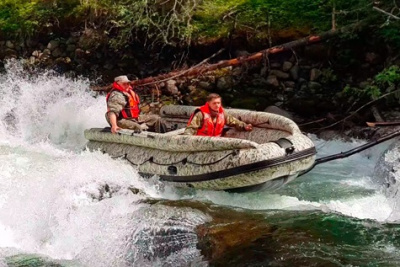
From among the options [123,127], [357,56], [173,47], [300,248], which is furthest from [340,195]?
[173,47]

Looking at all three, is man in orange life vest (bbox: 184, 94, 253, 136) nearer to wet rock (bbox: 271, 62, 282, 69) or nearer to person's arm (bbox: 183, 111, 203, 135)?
person's arm (bbox: 183, 111, 203, 135)

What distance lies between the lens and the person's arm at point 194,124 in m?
7.49

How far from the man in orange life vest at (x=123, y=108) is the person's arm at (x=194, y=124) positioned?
1097 mm

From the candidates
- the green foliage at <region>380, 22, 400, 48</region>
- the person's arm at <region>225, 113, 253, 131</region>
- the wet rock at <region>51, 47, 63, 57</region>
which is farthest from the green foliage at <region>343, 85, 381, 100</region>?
the wet rock at <region>51, 47, 63, 57</region>

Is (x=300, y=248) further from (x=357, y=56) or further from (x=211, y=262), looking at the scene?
(x=357, y=56)

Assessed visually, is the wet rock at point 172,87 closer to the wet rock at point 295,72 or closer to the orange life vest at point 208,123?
the wet rock at point 295,72

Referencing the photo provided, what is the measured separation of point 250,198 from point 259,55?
481 cm

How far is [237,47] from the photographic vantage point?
12250 mm

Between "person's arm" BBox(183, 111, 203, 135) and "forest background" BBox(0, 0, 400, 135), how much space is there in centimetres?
304

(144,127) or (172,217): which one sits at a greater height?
(144,127)

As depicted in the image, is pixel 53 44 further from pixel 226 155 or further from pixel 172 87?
pixel 226 155

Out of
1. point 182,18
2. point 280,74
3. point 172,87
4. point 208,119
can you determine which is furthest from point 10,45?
point 208,119

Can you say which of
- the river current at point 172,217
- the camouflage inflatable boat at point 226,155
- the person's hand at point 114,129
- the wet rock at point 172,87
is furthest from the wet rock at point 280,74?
the person's hand at point 114,129

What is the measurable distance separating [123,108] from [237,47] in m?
4.48
